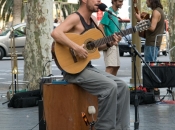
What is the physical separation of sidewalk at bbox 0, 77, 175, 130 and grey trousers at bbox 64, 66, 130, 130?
128 centimetres

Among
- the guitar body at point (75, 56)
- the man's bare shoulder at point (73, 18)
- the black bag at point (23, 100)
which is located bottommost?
the black bag at point (23, 100)

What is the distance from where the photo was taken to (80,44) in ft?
23.9

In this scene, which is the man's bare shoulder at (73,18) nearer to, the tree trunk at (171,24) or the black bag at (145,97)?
the black bag at (145,97)

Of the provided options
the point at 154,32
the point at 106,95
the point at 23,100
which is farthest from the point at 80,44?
the point at 154,32

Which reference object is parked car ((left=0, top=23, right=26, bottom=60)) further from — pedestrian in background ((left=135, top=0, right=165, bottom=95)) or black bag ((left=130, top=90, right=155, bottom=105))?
black bag ((left=130, top=90, right=155, bottom=105))

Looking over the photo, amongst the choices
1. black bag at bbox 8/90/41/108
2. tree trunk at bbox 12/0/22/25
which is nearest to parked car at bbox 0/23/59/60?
tree trunk at bbox 12/0/22/25

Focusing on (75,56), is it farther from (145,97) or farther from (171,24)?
(171,24)

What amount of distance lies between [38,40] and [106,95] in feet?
19.1

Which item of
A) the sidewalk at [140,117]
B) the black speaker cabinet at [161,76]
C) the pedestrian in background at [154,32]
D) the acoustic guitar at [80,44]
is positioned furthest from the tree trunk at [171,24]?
the acoustic guitar at [80,44]

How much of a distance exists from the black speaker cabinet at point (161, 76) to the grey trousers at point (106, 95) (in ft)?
11.6

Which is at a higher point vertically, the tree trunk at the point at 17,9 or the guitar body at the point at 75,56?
the tree trunk at the point at 17,9

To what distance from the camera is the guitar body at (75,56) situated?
714 centimetres

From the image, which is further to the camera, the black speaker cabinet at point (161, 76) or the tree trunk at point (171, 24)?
the tree trunk at point (171, 24)

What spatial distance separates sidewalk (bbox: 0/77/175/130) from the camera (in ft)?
28.5
